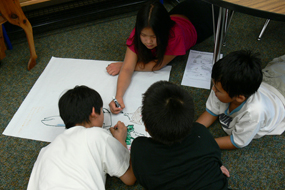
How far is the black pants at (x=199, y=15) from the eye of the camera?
131 centimetres

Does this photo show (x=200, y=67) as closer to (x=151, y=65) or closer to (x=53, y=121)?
(x=151, y=65)

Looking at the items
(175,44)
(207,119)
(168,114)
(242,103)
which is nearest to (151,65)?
(175,44)

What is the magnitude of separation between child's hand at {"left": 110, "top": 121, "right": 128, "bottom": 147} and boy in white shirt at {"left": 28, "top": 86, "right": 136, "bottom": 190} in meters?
0.11

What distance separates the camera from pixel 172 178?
0.60m

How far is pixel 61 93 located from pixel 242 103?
83 centimetres

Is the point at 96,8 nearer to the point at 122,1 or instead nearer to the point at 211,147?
the point at 122,1

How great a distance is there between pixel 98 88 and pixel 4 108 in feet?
1.57

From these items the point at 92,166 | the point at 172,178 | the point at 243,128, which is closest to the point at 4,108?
the point at 92,166

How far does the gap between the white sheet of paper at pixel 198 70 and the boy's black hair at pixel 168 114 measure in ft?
1.90

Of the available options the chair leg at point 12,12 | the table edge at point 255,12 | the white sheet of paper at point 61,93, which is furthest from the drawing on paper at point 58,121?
the table edge at point 255,12

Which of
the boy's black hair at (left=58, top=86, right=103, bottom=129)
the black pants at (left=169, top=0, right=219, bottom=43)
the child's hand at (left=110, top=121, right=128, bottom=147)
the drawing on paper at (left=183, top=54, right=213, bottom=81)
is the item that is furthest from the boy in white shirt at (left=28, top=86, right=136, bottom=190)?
the black pants at (left=169, top=0, right=219, bottom=43)

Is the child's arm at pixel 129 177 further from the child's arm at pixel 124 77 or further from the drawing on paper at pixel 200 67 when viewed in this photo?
the drawing on paper at pixel 200 67

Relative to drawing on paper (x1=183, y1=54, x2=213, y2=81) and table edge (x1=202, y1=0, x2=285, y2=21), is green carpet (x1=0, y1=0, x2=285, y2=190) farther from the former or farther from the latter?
table edge (x1=202, y1=0, x2=285, y2=21)

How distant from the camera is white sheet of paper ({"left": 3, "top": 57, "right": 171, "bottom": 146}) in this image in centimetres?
99
